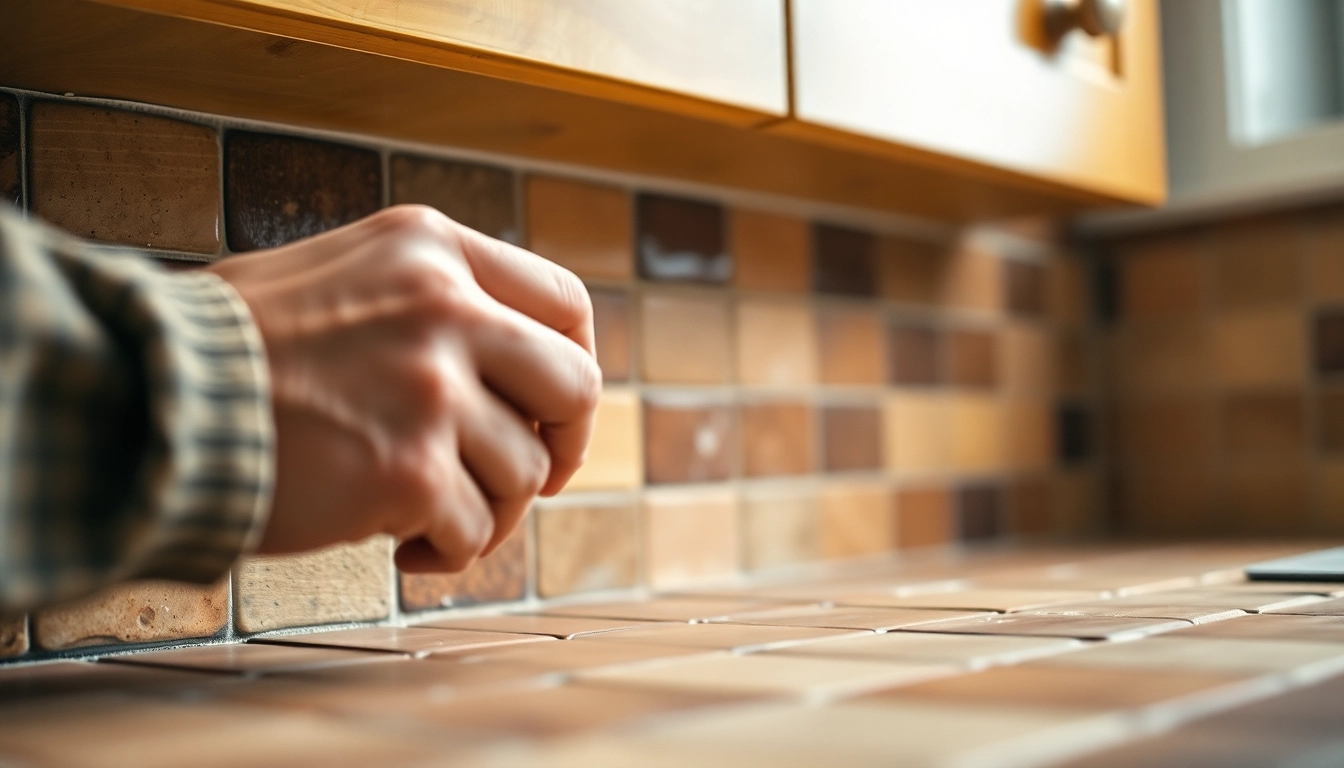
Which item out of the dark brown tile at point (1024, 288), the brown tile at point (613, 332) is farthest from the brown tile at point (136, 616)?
the dark brown tile at point (1024, 288)

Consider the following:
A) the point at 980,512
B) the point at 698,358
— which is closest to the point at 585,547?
the point at 698,358

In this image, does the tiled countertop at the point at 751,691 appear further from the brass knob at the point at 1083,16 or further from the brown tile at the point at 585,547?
the brass knob at the point at 1083,16

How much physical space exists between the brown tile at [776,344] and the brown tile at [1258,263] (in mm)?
616

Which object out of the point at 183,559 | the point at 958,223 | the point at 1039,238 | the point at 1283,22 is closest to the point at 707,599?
the point at 183,559

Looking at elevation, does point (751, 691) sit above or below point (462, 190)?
below

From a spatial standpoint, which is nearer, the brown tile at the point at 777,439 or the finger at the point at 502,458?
the finger at the point at 502,458

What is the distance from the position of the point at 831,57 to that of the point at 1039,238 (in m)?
0.78

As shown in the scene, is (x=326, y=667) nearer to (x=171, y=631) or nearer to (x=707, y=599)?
(x=171, y=631)

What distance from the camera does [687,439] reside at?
44.3 inches

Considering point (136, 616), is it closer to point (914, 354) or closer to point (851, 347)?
point (851, 347)

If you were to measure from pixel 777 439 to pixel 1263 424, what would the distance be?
2.24 feet

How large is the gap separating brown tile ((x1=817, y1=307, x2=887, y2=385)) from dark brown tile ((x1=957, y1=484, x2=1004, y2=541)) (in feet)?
0.65

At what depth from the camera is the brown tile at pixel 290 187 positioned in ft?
2.71

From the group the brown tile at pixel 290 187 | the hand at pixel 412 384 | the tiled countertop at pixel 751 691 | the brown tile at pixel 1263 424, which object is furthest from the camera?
the brown tile at pixel 1263 424
